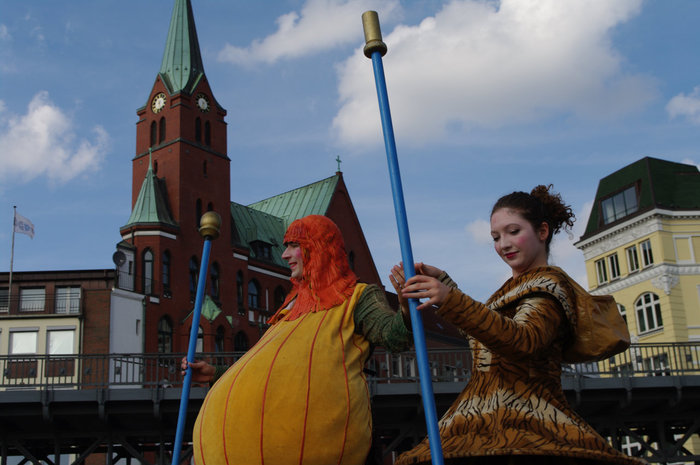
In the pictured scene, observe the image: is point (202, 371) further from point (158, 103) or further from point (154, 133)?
point (158, 103)

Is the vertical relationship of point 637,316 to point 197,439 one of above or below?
above

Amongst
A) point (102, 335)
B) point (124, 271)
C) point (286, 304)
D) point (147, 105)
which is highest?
point (147, 105)

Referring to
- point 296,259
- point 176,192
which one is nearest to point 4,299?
point 176,192

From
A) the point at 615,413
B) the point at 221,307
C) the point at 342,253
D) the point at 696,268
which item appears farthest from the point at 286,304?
the point at 696,268

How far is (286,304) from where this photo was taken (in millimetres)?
4500

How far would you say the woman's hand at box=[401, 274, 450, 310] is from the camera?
2555mm

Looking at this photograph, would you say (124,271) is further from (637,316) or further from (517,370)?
(517,370)

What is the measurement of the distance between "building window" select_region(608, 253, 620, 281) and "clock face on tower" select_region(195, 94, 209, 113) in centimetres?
2173

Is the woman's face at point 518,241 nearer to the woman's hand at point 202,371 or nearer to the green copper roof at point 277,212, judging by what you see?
the woman's hand at point 202,371

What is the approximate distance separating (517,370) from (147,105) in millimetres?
39888

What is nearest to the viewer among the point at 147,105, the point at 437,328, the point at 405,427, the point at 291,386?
the point at 291,386

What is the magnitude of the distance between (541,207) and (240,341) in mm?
36064

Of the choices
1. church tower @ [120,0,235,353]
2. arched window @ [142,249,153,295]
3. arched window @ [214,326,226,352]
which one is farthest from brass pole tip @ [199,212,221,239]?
arched window @ [214,326,226,352]

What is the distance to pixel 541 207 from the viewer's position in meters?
3.30
